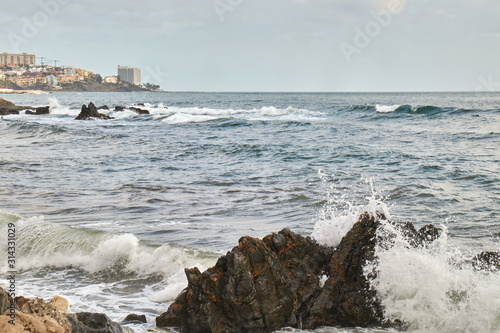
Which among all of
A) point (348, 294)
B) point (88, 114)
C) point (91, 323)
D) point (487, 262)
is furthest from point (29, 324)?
point (88, 114)

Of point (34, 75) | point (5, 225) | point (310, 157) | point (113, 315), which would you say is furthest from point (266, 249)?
point (34, 75)

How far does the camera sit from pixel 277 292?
4.57 meters

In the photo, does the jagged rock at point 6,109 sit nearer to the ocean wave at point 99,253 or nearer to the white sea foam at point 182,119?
the white sea foam at point 182,119

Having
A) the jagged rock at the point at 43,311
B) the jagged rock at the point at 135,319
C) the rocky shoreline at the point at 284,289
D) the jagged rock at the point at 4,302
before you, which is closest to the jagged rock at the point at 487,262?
the rocky shoreline at the point at 284,289

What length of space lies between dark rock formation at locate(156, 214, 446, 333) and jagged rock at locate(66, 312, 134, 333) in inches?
34.1

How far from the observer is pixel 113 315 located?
16.2 ft

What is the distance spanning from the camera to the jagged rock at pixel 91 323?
11.7 ft

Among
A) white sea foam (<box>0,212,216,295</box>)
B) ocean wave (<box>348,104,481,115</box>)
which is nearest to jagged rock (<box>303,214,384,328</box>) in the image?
white sea foam (<box>0,212,216,295</box>)

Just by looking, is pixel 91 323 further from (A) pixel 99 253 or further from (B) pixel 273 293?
(A) pixel 99 253

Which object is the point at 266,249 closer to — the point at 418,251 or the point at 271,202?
the point at 418,251

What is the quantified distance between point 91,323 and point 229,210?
5949 mm

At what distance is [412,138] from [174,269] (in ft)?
61.4

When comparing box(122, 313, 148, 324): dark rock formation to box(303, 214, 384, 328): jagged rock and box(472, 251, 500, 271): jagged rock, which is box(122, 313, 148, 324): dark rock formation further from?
box(472, 251, 500, 271): jagged rock

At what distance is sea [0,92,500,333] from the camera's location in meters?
4.74
